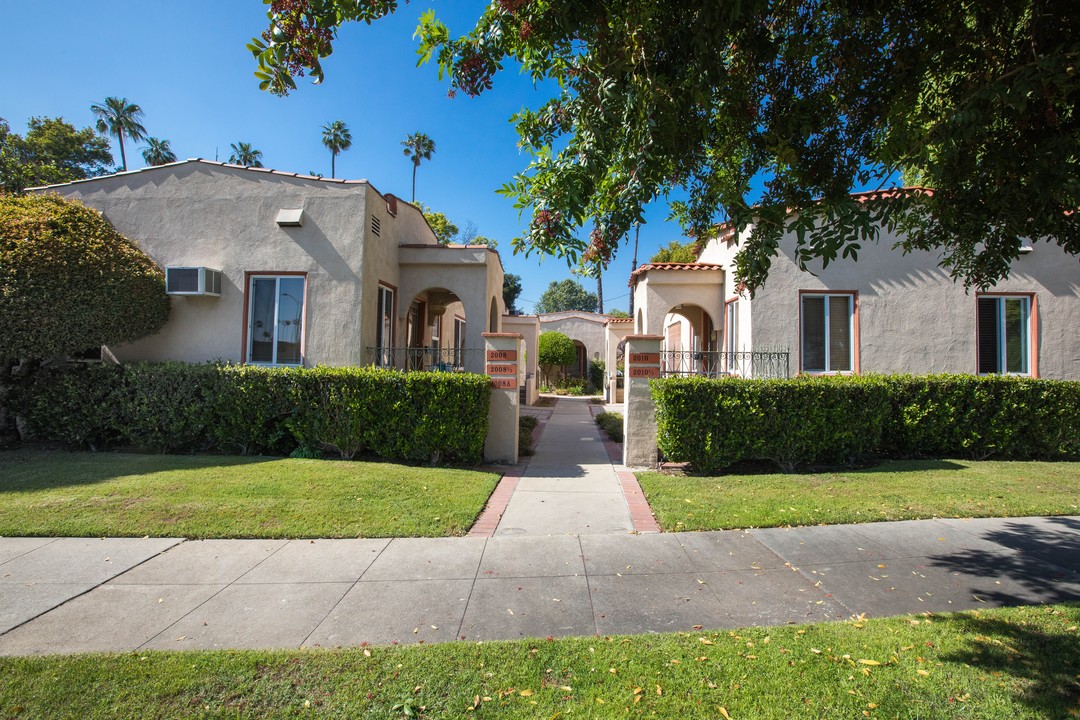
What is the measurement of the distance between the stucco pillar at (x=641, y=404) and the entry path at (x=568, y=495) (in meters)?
0.51

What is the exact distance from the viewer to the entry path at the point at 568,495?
18.9ft

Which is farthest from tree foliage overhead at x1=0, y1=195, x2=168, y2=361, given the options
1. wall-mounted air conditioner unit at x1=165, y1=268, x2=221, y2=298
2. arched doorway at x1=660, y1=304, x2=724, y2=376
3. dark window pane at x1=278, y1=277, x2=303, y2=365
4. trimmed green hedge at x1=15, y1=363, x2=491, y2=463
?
arched doorway at x1=660, y1=304, x2=724, y2=376

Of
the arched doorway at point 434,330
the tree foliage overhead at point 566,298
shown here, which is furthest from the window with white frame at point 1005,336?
the tree foliage overhead at point 566,298

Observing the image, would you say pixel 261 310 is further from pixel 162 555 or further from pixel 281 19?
pixel 281 19

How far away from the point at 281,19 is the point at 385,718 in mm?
4212

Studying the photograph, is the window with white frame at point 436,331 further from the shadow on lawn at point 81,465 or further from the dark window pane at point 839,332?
the dark window pane at point 839,332

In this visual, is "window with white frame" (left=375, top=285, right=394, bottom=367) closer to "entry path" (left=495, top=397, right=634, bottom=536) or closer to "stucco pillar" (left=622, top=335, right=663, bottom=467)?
"entry path" (left=495, top=397, right=634, bottom=536)

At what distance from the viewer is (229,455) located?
8672 mm

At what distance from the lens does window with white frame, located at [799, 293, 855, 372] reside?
10.6 metres

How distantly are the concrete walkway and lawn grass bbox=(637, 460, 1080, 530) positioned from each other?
309 millimetres

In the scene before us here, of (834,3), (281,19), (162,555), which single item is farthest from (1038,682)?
(162,555)

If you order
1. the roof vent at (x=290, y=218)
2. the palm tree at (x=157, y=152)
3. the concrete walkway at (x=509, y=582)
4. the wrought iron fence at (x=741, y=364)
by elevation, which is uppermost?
the palm tree at (x=157, y=152)

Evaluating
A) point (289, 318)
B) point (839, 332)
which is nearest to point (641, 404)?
point (839, 332)

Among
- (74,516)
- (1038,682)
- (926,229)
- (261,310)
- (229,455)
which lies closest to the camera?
(1038,682)
